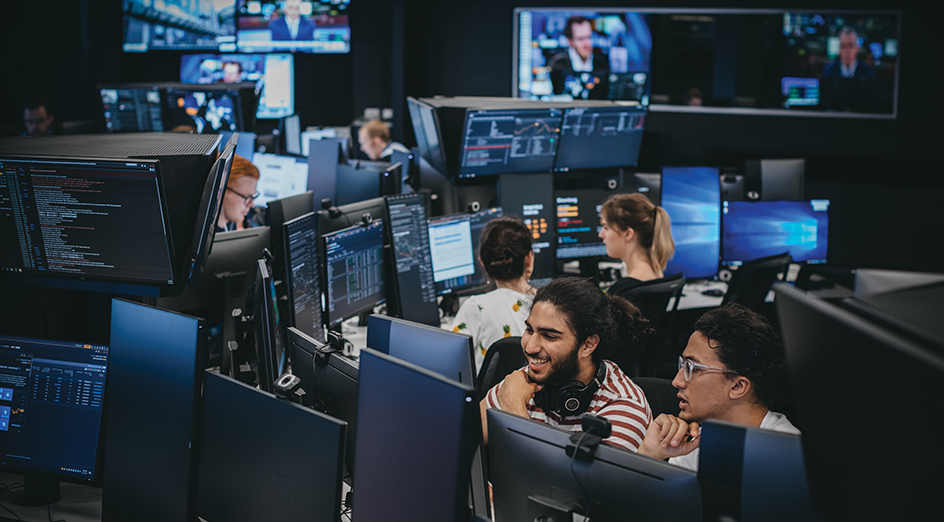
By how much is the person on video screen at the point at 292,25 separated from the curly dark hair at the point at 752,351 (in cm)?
836

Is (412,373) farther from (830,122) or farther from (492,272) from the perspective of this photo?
(830,122)

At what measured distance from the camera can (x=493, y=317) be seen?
2.78 metres

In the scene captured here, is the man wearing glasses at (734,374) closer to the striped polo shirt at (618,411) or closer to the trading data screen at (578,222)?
the striped polo shirt at (618,411)

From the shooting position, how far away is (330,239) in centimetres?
286

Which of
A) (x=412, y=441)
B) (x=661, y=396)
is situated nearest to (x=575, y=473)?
(x=412, y=441)

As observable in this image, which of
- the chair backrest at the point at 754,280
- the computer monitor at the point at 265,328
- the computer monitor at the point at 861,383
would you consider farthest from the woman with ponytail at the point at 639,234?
the computer monitor at the point at 861,383

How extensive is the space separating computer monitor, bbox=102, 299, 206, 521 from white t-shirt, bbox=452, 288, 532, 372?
1.22 metres

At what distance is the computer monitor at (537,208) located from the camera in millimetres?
4125

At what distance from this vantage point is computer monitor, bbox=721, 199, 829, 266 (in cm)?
448

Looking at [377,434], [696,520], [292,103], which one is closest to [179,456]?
[377,434]

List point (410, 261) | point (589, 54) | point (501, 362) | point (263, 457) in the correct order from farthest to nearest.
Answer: point (589, 54) < point (410, 261) < point (501, 362) < point (263, 457)

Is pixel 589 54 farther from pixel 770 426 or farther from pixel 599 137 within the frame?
pixel 770 426

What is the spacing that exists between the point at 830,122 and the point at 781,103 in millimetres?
514

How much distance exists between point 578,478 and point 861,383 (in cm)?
63
